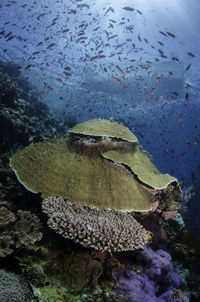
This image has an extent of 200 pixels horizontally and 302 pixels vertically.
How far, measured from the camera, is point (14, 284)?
7.14 feet

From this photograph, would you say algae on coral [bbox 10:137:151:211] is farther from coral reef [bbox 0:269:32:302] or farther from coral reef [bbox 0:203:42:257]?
coral reef [bbox 0:269:32:302]

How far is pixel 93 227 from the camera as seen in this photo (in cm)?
299

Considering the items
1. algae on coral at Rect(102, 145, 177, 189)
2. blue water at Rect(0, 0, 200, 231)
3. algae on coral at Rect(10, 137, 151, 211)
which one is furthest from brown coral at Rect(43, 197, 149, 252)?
blue water at Rect(0, 0, 200, 231)

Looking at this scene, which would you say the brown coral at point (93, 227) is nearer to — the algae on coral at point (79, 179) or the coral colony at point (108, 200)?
the coral colony at point (108, 200)

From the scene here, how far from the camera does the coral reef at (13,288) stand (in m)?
1.94

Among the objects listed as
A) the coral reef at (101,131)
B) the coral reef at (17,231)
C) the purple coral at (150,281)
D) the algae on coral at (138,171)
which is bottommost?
the purple coral at (150,281)

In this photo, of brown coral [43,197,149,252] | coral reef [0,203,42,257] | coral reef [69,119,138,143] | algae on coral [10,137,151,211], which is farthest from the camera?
coral reef [69,119,138,143]

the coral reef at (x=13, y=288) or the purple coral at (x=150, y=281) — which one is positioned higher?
the coral reef at (x=13, y=288)

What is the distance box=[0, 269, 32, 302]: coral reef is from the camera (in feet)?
6.37

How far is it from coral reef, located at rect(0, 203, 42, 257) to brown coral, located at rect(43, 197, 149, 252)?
295mm

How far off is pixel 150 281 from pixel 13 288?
8.10 feet

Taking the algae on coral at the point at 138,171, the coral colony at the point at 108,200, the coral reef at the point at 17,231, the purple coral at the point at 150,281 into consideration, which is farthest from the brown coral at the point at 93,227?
the algae on coral at the point at 138,171

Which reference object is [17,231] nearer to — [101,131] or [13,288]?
[13,288]

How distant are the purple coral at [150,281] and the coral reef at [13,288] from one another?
1399 millimetres
